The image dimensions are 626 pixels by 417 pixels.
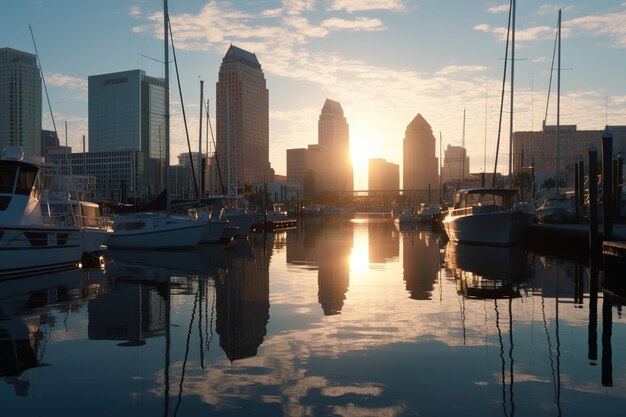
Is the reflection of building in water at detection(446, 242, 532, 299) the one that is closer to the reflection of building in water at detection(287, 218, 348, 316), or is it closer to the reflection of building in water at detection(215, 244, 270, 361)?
the reflection of building in water at detection(287, 218, 348, 316)

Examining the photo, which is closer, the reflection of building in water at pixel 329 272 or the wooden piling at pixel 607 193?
the reflection of building in water at pixel 329 272

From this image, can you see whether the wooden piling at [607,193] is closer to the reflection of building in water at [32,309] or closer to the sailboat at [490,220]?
the sailboat at [490,220]

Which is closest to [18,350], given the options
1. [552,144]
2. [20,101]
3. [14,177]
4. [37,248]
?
[37,248]

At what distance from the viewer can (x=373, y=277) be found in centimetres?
2397

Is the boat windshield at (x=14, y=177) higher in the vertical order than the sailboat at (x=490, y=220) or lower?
higher

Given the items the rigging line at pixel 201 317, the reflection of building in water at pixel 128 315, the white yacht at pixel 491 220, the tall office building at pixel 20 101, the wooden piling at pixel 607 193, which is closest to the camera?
the rigging line at pixel 201 317

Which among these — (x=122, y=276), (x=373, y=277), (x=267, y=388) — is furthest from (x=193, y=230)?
(x=267, y=388)

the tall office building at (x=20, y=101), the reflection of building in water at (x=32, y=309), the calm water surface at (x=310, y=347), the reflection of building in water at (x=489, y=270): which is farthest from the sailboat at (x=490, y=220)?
the tall office building at (x=20, y=101)

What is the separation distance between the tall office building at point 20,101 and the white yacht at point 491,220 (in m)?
70.7

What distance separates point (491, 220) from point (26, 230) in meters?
27.7

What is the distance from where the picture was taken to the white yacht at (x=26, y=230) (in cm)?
2364

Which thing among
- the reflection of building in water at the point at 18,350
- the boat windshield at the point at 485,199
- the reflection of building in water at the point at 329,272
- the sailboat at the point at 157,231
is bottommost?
the reflection of building in water at the point at 329,272

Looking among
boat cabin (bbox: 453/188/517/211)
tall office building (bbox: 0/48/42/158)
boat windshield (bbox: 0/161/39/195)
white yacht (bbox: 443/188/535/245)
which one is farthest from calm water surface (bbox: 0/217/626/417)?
tall office building (bbox: 0/48/42/158)

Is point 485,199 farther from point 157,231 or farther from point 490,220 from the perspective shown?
point 157,231
